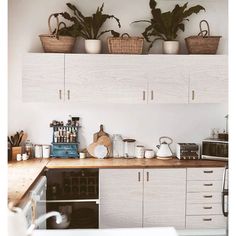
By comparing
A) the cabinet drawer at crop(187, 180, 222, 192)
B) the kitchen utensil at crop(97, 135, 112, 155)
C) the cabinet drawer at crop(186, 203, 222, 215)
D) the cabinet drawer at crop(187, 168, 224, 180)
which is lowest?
the cabinet drawer at crop(186, 203, 222, 215)

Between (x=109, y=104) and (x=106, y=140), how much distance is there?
44 cm

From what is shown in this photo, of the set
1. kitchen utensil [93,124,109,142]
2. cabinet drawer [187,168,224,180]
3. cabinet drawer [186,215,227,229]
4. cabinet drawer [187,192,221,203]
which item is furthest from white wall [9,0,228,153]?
cabinet drawer [186,215,227,229]

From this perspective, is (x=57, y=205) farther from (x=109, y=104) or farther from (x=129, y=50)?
(x=129, y=50)

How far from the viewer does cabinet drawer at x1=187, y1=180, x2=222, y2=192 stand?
438 centimetres

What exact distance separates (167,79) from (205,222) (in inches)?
64.8

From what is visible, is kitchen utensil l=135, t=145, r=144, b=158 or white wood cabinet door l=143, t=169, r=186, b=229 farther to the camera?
kitchen utensil l=135, t=145, r=144, b=158

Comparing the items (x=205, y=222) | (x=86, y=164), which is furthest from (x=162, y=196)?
(x=86, y=164)

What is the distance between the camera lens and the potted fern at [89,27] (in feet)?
14.8

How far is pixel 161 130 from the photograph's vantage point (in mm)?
4895

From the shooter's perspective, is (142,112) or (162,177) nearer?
(162,177)

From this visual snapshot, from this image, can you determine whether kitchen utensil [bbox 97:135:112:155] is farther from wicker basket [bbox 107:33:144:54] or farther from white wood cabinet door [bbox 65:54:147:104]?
wicker basket [bbox 107:33:144:54]

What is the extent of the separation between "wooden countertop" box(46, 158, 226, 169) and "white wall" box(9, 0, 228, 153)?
35 centimetres

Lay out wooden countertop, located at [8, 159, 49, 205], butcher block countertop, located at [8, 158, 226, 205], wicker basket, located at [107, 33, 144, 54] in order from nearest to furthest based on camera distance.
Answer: wooden countertop, located at [8, 159, 49, 205] < butcher block countertop, located at [8, 158, 226, 205] < wicker basket, located at [107, 33, 144, 54]
